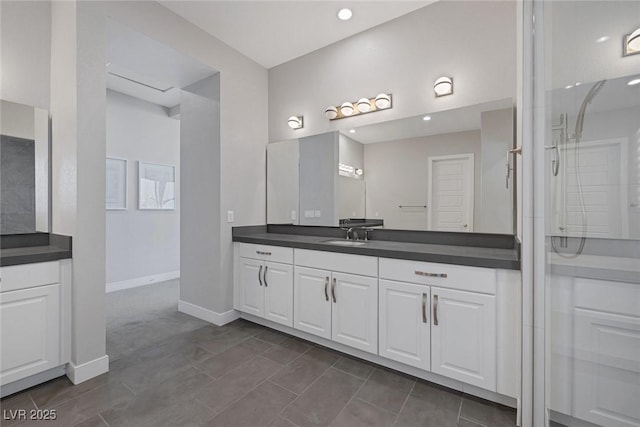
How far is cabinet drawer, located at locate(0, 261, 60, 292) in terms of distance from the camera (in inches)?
64.6

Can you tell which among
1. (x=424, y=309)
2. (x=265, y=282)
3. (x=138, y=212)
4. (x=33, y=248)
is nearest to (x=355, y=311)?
(x=424, y=309)

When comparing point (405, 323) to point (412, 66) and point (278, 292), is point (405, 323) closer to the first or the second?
point (278, 292)

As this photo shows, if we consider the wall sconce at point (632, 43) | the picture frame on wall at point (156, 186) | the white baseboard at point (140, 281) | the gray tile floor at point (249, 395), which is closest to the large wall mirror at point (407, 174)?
the gray tile floor at point (249, 395)

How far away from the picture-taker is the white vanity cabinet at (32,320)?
64.6 inches

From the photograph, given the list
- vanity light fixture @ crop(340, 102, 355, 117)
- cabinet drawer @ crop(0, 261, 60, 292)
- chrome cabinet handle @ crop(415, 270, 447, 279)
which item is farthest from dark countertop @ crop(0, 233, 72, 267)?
vanity light fixture @ crop(340, 102, 355, 117)

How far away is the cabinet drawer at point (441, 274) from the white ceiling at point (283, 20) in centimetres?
217

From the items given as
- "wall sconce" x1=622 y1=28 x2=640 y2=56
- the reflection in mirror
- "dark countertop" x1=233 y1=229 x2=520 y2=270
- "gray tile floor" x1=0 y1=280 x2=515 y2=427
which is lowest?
"gray tile floor" x1=0 y1=280 x2=515 y2=427

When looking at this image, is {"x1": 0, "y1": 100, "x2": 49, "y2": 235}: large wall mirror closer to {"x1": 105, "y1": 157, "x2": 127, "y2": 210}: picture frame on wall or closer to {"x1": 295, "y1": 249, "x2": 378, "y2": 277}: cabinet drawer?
{"x1": 295, "y1": 249, "x2": 378, "y2": 277}: cabinet drawer

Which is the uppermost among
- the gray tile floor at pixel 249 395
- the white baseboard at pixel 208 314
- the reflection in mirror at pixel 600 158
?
the reflection in mirror at pixel 600 158

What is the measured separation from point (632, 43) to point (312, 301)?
222 centimetres

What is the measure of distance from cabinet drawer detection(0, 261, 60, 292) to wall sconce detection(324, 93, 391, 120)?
8.37ft

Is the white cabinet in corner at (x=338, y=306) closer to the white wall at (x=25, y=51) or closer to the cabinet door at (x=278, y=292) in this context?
the cabinet door at (x=278, y=292)

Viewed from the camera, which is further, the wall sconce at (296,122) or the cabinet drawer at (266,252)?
the wall sconce at (296,122)

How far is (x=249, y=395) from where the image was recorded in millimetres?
1747
